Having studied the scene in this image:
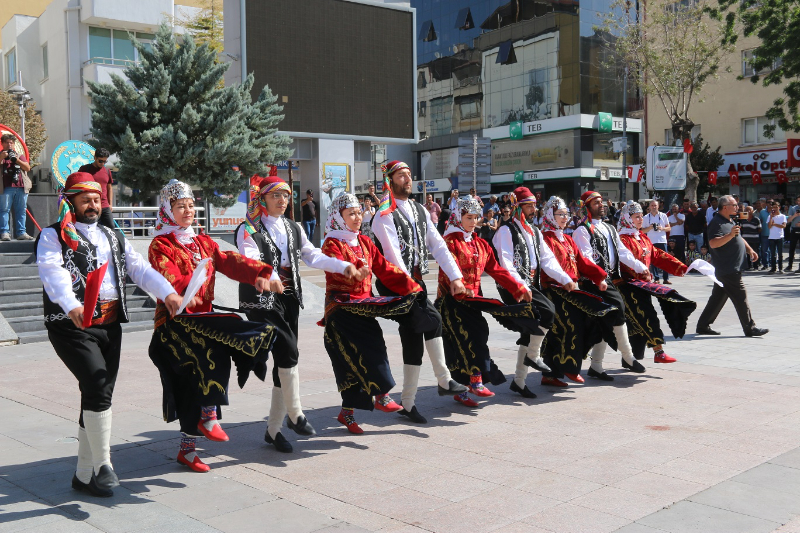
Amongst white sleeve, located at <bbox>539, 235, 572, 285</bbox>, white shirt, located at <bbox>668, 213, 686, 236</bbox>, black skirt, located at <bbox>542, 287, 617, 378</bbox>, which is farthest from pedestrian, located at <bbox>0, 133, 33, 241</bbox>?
white shirt, located at <bbox>668, 213, 686, 236</bbox>

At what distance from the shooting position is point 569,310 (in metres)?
7.79

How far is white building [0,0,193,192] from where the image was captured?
1210 inches

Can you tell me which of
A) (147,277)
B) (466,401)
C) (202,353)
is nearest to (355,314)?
(202,353)

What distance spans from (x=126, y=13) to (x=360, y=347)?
28958 millimetres

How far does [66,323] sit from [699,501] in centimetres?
392

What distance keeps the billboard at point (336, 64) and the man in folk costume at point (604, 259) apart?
18.7 meters

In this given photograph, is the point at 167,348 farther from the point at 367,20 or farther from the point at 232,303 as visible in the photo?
the point at 367,20

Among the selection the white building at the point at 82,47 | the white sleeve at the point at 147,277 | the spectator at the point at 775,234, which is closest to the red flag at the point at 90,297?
the white sleeve at the point at 147,277

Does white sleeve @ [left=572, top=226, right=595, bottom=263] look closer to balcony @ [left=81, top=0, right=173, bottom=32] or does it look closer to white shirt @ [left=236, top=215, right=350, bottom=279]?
white shirt @ [left=236, top=215, right=350, bottom=279]

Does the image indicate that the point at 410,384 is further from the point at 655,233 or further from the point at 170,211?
the point at 655,233

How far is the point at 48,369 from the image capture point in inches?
360

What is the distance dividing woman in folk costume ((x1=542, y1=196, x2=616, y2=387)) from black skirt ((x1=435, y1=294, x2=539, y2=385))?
811mm

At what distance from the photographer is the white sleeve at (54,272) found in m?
4.69

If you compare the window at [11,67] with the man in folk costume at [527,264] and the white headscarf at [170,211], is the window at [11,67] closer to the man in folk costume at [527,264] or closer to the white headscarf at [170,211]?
the man in folk costume at [527,264]
